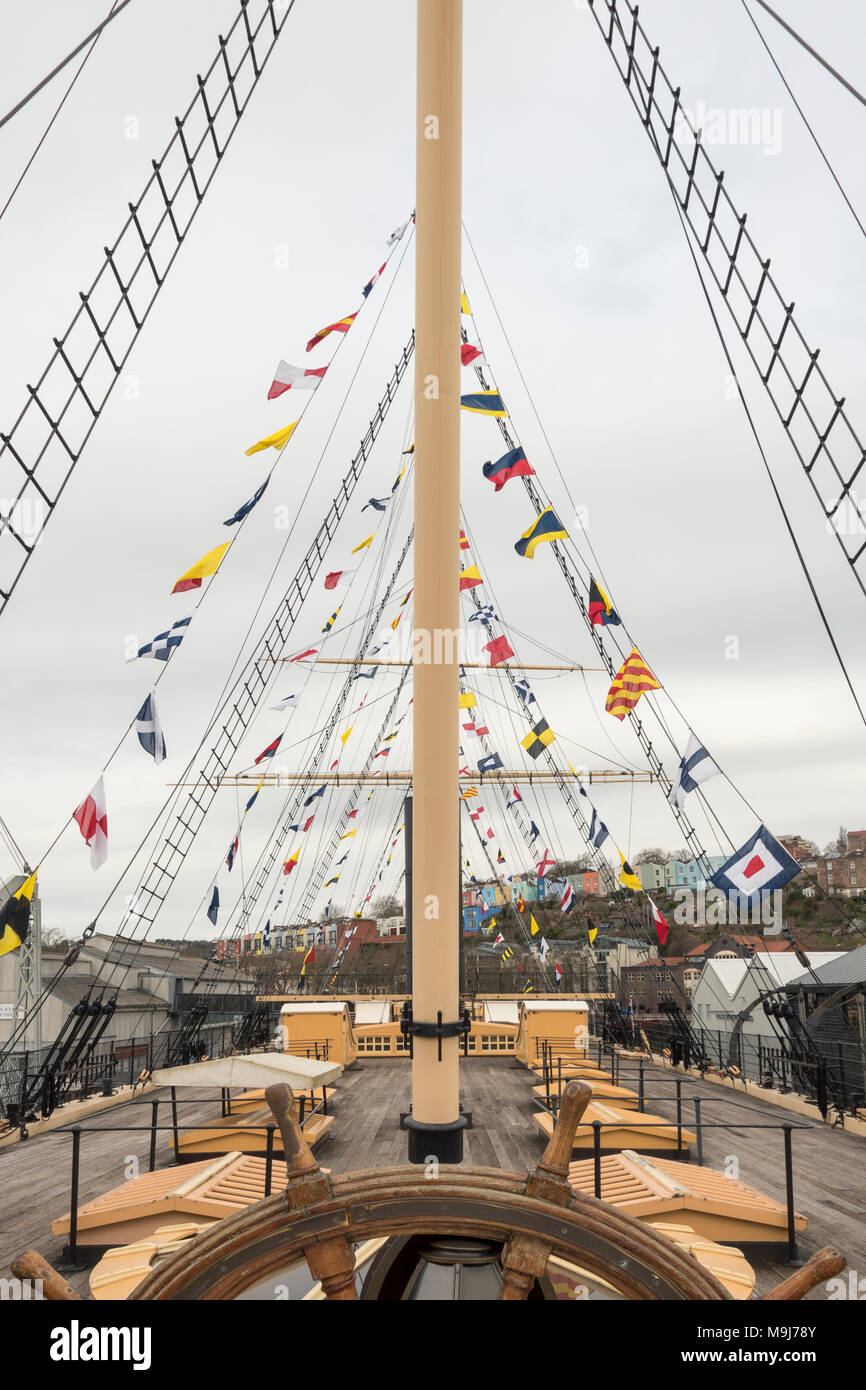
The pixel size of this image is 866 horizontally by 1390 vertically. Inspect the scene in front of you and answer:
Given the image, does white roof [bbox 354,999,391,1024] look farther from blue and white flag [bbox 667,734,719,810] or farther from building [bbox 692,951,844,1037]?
blue and white flag [bbox 667,734,719,810]

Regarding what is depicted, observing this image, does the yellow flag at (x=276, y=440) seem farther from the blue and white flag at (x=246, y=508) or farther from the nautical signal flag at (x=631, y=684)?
the nautical signal flag at (x=631, y=684)

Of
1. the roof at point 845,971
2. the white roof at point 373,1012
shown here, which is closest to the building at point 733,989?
the roof at point 845,971

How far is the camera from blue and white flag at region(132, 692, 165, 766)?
11586 mm

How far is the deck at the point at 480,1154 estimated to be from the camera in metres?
7.44

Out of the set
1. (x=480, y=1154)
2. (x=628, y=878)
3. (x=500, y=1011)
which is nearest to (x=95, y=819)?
(x=480, y=1154)

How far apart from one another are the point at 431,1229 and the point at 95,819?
9349 millimetres

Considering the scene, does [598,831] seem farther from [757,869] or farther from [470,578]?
[757,869]

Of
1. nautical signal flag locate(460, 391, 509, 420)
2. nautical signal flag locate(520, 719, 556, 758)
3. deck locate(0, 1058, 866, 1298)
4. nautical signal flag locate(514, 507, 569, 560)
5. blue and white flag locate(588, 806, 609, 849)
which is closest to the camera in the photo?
deck locate(0, 1058, 866, 1298)

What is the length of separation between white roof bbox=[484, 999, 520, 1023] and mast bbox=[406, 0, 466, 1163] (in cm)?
1888

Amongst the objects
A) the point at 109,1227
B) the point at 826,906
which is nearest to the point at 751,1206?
the point at 109,1227

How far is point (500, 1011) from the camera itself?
77.4 feet

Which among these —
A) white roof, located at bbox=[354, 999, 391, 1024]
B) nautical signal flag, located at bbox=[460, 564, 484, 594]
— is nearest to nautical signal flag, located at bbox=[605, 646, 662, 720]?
nautical signal flag, located at bbox=[460, 564, 484, 594]
